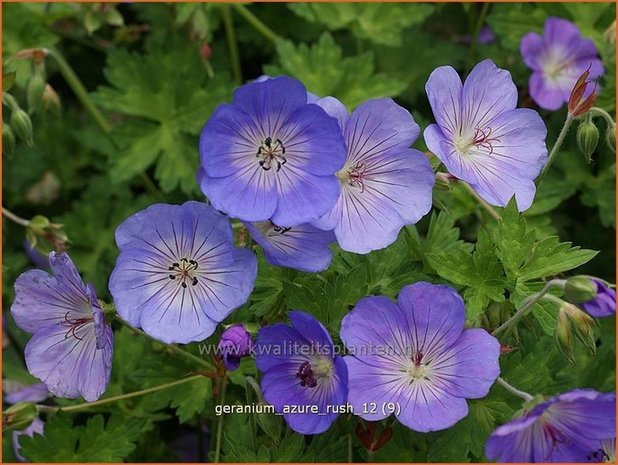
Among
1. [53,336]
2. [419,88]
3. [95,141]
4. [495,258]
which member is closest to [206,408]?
[53,336]

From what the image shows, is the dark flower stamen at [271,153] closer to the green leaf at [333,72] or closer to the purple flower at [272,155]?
the purple flower at [272,155]

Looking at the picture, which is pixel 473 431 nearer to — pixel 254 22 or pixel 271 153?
pixel 271 153

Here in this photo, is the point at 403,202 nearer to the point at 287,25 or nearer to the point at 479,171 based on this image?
the point at 479,171

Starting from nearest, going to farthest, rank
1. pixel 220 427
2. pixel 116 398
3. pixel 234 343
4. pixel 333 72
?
1. pixel 234 343
2. pixel 220 427
3. pixel 116 398
4. pixel 333 72

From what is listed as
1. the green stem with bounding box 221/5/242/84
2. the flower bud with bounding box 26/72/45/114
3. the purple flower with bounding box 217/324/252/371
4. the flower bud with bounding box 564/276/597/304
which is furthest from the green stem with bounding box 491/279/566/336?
the green stem with bounding box 221/5/242/84

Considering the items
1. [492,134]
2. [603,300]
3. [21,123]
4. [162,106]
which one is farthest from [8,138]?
[603,300]

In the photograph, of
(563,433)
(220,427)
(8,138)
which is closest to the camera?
(563,433)

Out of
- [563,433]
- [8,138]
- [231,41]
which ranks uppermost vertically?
[231,41]

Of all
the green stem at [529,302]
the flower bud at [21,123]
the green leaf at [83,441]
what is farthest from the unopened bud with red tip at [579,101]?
the flower bud at [21,123]
